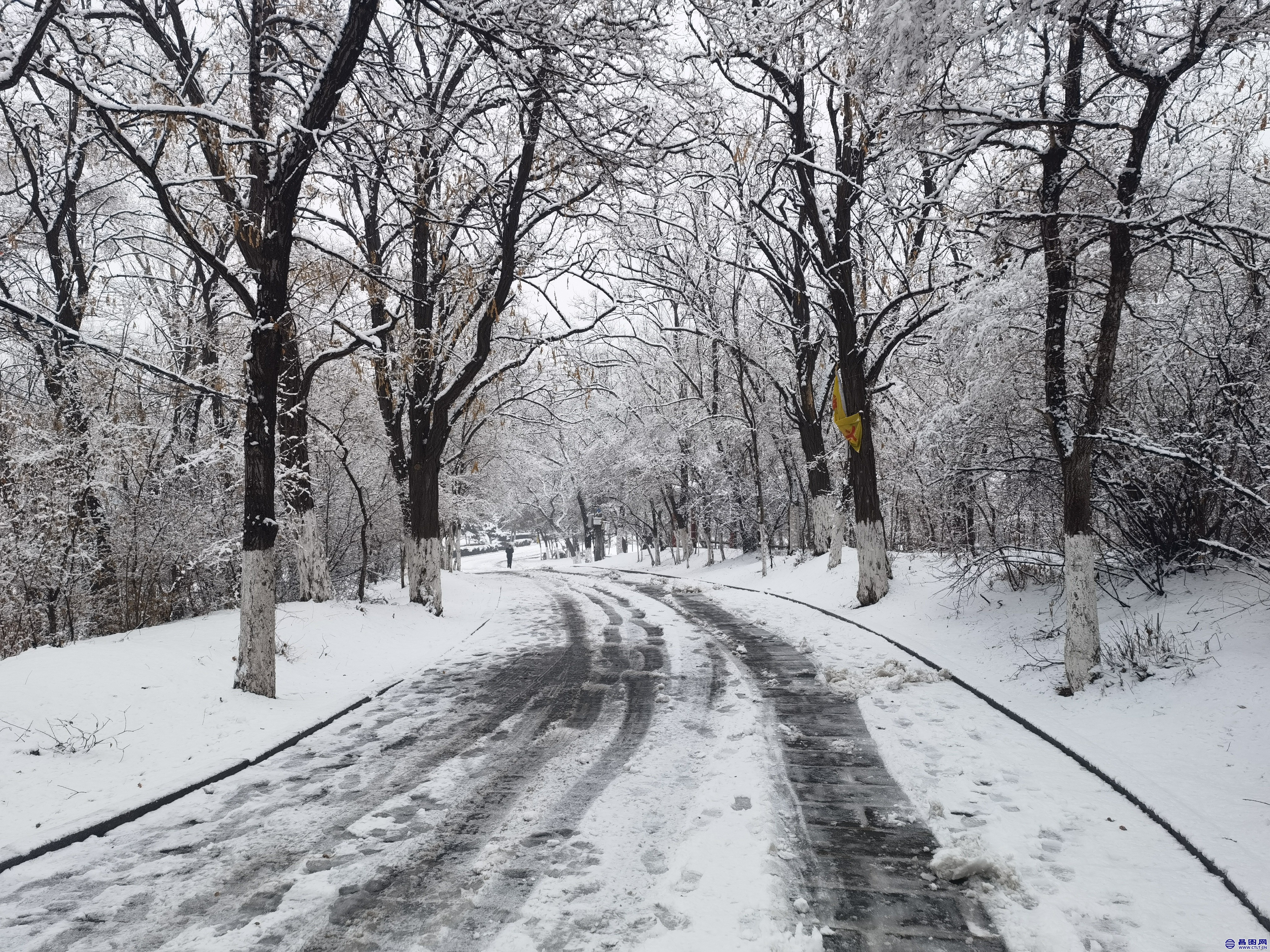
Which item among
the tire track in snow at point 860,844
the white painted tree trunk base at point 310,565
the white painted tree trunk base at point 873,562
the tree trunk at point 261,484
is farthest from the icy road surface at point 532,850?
the white painted tree trunk base at point 873,562

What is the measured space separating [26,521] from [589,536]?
44848 mm

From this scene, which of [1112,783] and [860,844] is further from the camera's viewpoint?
[1112,783]

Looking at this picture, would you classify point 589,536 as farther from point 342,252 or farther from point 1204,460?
point 1204,460

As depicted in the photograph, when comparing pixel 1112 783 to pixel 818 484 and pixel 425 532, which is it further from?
pixel 818 484

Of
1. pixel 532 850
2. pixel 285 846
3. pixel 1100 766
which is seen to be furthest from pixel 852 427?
pixel 285 846

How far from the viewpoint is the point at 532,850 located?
4.29m

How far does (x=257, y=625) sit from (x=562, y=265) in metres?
9.71

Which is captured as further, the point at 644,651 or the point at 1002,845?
the point at 644,651

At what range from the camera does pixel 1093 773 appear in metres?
5.40

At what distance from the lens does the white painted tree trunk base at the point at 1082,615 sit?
7.02 m

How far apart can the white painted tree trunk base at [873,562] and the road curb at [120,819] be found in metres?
11.0

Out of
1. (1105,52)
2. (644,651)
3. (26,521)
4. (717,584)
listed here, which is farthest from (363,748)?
(717,584)

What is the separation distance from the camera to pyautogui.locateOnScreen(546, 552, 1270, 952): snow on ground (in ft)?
11.9

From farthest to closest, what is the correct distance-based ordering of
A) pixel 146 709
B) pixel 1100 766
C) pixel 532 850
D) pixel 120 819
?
pixel 146 709 → pixel 1100 766 → pixel 120 819 → pixel 532 850
